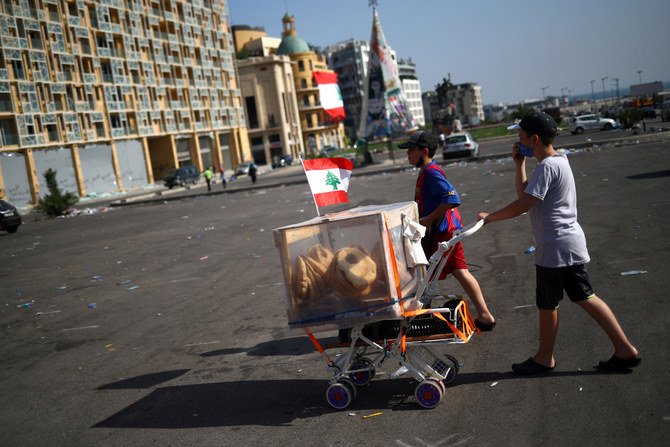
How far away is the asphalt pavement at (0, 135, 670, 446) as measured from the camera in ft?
14.1

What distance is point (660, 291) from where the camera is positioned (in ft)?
21.2

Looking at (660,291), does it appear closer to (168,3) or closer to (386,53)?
(386,53)

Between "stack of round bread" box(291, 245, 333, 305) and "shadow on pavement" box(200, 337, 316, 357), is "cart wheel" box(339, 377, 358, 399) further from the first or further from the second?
"shadow on pavement" box(200, 337, 316, 357)

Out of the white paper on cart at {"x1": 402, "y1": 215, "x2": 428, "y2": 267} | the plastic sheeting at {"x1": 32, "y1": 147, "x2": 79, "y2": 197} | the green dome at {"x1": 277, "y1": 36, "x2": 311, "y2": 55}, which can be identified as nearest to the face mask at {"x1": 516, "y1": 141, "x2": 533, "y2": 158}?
the white paper on cart at {"x1": 402, "y1": 215, "x2": 428, "y2": 267}

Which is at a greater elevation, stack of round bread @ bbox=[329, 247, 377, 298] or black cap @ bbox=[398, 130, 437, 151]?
Result: black cap @ bbox=[398, 130, 437, 151]

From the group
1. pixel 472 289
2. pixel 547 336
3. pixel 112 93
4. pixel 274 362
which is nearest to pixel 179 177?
pixel 112 93

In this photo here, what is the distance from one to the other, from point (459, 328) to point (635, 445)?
5.10ft

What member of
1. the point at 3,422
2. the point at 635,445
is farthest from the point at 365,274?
the point at 3,422

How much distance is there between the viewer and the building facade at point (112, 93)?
5116 cm

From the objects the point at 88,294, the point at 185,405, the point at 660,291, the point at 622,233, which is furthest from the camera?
the point at 88,294

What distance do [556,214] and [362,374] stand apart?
1918 mm

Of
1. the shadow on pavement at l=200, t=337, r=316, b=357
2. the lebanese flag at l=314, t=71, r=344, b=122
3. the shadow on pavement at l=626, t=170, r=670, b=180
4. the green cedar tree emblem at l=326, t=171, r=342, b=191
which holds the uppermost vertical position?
the lebanese flag at l=314, t=71, r=344, b=122

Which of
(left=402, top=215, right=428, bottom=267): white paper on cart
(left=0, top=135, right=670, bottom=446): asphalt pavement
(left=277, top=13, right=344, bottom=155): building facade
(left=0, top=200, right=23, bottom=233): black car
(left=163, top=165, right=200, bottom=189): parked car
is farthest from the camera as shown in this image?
(left=277, top=13, right=344, bottom=155): building facade

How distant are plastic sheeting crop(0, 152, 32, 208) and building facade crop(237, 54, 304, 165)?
5288cm
